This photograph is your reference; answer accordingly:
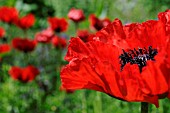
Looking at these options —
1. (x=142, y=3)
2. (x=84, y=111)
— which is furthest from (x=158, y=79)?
(x=142, y=3)

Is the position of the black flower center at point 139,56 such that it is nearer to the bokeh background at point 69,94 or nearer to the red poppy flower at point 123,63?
the red poppy flower at point 123,63

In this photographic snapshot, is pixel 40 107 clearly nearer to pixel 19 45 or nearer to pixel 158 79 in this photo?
pixel 19 45

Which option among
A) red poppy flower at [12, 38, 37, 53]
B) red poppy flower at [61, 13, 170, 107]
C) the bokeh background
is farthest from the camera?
red poppy flower at [12, 38, 37, 53]

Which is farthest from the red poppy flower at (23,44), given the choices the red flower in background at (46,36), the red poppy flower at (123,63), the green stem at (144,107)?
the green stem at (144,107)

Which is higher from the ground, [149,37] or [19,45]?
[19,45]

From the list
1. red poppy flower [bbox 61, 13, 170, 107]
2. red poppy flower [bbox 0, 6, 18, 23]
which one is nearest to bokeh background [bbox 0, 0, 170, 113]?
red poppy flower [bbox 0, 6, 18, 23]

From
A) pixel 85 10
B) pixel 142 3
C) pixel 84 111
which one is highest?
pixel 85 10

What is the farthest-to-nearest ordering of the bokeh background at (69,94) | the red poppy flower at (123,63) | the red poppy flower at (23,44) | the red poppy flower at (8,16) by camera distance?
the red poppy flower at (8,16) < the red poppy flower at (23,44) < the bokeh background at (69,94) < the red poppy flower at (123,63)

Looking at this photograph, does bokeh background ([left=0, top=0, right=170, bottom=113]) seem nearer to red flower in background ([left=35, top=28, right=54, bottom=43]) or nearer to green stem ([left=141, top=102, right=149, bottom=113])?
red flower in background ([left=35, top=28, right=54, bottom=43])
